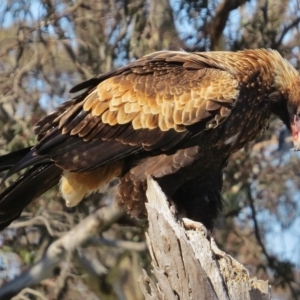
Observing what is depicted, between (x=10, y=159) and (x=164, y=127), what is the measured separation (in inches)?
42.4

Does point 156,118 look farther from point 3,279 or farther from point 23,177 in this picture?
point 3,279

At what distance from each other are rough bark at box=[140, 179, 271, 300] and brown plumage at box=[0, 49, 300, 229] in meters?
0.90

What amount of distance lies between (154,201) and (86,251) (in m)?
5.85

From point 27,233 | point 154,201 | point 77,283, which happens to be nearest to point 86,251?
point 77,283

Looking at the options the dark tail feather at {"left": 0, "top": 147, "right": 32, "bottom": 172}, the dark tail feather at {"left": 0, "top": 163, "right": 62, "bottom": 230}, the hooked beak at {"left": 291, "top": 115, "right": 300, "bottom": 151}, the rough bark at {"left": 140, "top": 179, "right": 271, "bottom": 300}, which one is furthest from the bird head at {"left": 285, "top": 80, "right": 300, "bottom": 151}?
the dark tail feather at {"left": 0, "top": 147, "right": 32, "bottom": 172}

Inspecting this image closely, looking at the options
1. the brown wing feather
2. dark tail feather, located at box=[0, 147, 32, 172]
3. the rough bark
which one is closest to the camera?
the rough bark

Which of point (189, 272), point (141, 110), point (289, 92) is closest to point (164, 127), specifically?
point (141, 110)

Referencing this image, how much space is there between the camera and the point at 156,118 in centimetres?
546

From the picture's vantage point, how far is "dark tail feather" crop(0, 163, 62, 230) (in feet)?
18.4

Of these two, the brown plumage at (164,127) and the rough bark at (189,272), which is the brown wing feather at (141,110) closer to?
the brown plumage at (164,127)

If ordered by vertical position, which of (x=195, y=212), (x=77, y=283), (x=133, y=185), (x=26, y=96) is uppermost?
(x=133, y=185)

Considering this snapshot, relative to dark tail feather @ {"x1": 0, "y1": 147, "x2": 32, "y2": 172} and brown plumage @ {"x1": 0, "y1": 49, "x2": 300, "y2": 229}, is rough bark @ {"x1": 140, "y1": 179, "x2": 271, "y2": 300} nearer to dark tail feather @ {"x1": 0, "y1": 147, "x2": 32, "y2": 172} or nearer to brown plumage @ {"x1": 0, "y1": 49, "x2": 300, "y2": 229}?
brown plumage @ {"x1": 0, "y1": 49, "x2": 300, "y2": 229}

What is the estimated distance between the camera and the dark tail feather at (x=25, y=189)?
562 cm

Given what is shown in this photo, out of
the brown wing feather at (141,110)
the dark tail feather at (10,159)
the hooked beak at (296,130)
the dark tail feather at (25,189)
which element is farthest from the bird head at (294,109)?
→ the dark tail feather at (10,159)
